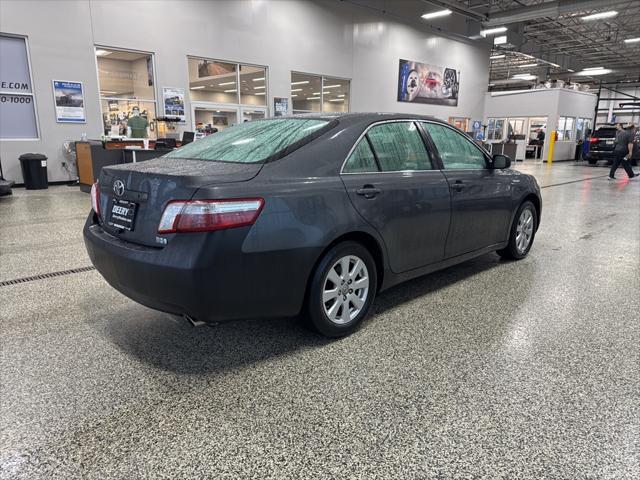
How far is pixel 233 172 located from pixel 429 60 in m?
18.9

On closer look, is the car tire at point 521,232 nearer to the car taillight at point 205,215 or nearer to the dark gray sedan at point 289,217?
the dark gray sedan at point 289,217

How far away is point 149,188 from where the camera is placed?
225 cm

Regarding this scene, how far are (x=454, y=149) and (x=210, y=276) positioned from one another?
7.87 ft

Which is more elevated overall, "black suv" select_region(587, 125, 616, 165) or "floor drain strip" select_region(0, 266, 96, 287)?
"black suv" select_region(587, 125, 616, 165)

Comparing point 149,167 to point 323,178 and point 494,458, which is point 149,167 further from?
point 494,458

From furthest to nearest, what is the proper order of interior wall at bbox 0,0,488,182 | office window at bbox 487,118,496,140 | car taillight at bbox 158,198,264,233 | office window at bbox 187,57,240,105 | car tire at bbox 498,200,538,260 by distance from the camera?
office window at bbox 487,118,496,140 → office window at bbox 187,57,240,105 → interior wall at bbox 0,0,488,182 → car tire at bbox 498,200,538,260 → car taillight at bbox 158,198,264,233

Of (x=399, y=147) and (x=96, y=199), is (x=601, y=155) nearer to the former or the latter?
(x=399, y=147)

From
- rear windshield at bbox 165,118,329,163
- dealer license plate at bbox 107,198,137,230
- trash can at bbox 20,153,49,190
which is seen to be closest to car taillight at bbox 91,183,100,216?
dealer license plate at bbox 107,198,137,230

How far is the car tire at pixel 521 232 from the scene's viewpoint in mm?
4328

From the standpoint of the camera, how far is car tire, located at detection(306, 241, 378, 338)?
253 centimetres

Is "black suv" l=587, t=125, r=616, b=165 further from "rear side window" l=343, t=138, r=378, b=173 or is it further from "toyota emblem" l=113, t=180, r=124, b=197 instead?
"toyota emblem" l=113, t=180, r=124, b=197

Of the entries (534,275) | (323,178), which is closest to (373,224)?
(323,178)

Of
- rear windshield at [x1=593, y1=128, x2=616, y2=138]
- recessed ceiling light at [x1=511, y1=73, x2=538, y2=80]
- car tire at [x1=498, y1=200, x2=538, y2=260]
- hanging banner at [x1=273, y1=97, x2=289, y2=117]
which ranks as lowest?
car tire at [x1=498, y1=200, x2=538, y2=260]

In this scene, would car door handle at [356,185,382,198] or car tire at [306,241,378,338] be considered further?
car door handle at [356,185,382,198]
